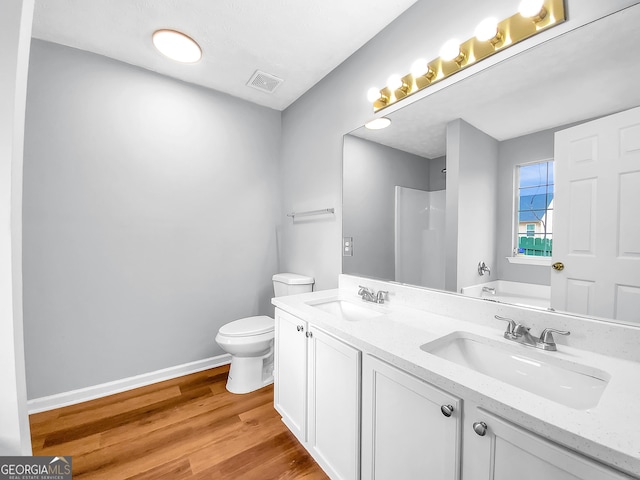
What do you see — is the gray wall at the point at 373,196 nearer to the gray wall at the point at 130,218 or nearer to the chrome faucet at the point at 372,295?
the chrome faucet at the point at 372,295

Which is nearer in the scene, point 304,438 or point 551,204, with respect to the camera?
point 551,204

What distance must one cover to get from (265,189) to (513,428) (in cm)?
248

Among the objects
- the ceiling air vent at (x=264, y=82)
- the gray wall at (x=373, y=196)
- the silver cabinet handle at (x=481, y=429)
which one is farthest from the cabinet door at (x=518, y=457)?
the ceiling air vent at (x=264, y=82)

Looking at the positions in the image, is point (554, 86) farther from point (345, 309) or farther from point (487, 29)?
point (345, 309)

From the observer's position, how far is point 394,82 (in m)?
1.57

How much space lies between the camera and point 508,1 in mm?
1136

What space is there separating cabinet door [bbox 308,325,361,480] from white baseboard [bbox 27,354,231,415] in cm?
140

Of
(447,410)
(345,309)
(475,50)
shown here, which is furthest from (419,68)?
(447,410)

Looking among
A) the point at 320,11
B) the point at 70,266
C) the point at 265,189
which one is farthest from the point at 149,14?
the point at 70,266

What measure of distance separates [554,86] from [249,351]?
225 centimetres

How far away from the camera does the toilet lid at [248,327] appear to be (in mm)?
1947

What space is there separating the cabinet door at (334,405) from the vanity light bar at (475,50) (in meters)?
1.43

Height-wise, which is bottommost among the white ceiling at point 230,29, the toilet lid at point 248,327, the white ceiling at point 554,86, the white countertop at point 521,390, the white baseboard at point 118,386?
the white baseboard at point 118,386

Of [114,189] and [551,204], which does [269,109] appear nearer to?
[114,189]
